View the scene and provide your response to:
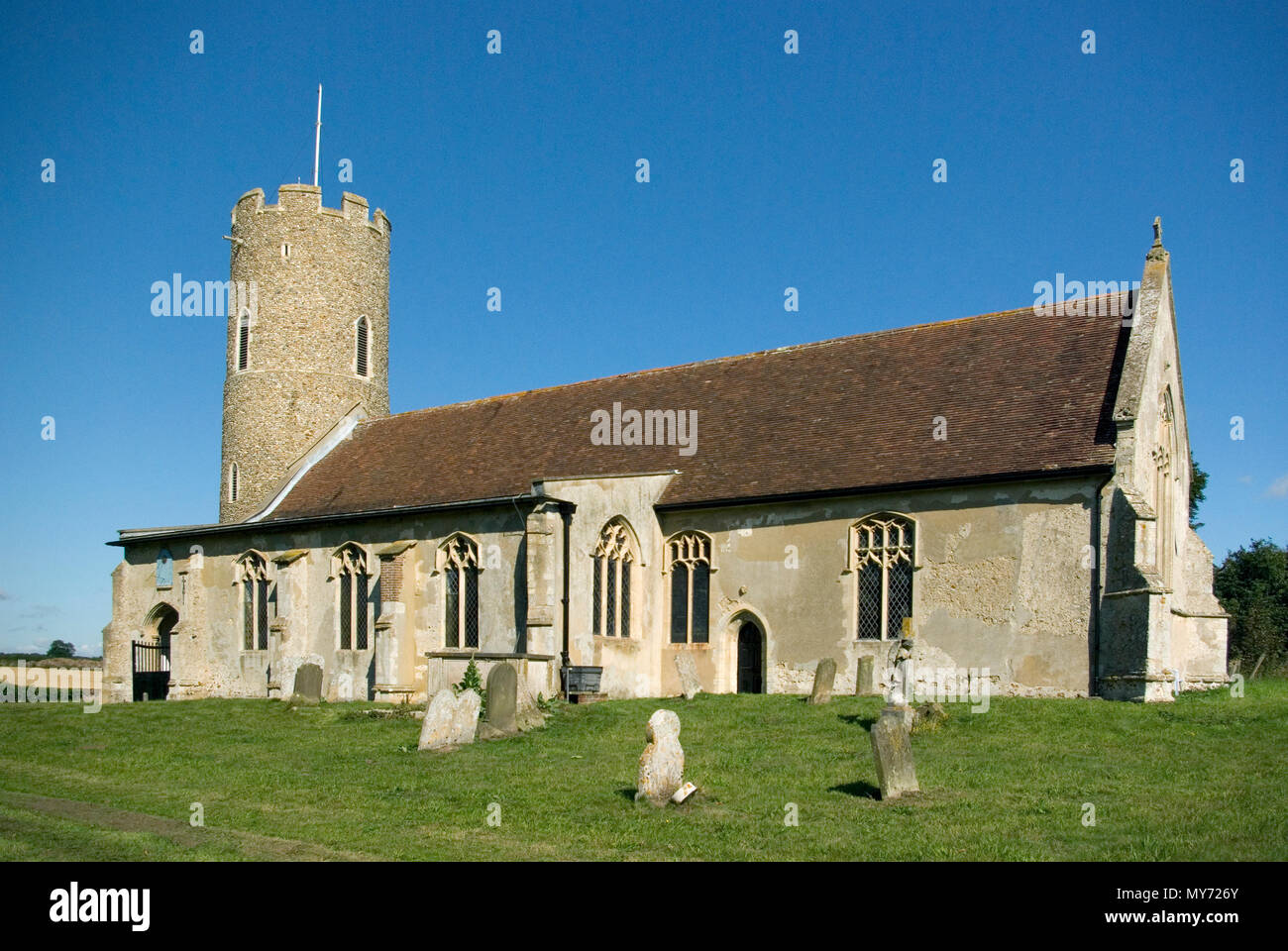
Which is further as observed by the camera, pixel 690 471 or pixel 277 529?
pixel 277 529

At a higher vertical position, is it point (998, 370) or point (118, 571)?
point (998, 370)

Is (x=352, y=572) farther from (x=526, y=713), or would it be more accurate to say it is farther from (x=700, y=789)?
(x=700, y=789)

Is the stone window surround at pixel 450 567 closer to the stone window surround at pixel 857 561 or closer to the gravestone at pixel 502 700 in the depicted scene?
the gravestone at pixel 502 700

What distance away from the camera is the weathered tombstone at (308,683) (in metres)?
27.2

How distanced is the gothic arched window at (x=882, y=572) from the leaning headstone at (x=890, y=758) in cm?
1090

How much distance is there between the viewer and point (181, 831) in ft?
43.3

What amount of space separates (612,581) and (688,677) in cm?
309

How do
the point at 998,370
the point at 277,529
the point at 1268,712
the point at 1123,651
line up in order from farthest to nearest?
the point at 277,529, the point at 998,370, the point at 1123,651, the point at 1268,712

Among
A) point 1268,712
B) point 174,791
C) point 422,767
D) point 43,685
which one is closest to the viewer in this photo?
point 174,791

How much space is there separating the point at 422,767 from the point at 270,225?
1003 inches

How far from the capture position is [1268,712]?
19.2 m

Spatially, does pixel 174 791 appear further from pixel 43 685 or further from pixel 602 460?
pixel 43 685

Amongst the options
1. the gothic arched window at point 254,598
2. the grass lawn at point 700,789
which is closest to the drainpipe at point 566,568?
the grass lawn at point 700,789
